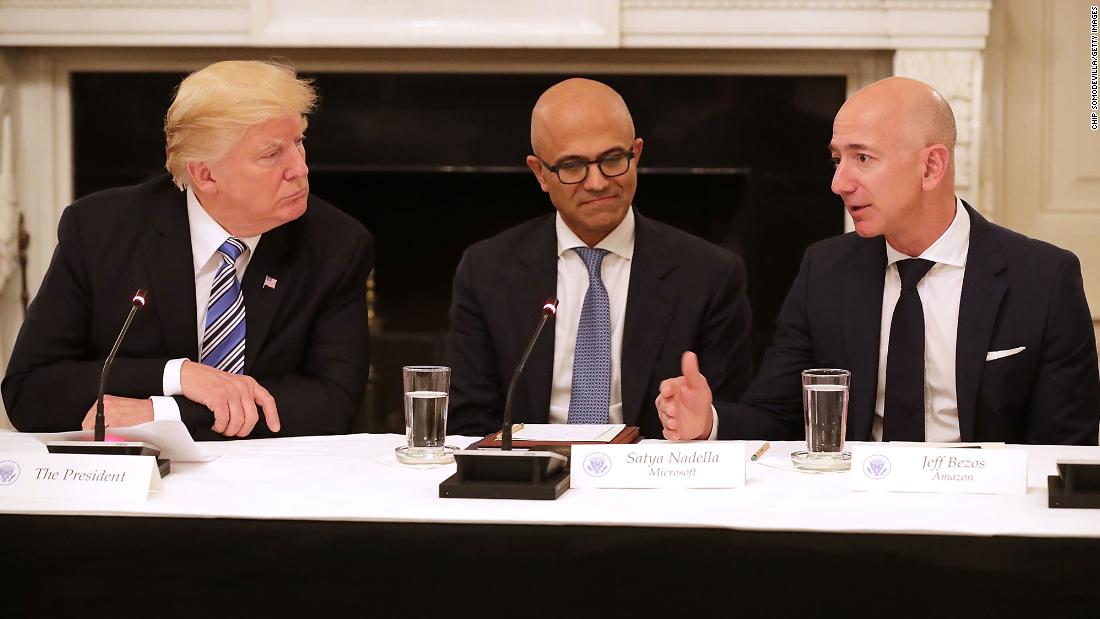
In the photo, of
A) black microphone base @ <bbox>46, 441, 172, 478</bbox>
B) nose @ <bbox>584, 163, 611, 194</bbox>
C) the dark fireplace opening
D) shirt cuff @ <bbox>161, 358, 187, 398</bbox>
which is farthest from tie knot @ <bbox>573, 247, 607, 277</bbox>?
the dark fireplace opening

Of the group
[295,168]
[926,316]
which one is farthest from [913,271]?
[295,168]

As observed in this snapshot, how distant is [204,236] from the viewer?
7.25 feet

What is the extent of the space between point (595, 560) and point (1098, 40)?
10.4 ft

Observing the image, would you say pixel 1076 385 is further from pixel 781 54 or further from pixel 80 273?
pixel 781 54

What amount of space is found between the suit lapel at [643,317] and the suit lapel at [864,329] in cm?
37

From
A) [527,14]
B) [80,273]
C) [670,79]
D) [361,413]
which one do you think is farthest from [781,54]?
[80,273]

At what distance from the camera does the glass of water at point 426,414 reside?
1.65m

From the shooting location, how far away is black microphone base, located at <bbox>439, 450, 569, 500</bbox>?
140cm

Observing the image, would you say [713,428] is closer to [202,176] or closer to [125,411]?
[125,411]

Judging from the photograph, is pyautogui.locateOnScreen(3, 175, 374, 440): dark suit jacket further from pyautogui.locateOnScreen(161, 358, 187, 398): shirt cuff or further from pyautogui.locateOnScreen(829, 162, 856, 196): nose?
pyautogui.locateOnScreen(829, 162, 856, 196): nose

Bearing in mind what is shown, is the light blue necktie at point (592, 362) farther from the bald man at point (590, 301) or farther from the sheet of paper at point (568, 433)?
the sheet of paper at point (568, 433)

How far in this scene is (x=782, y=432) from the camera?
220cm

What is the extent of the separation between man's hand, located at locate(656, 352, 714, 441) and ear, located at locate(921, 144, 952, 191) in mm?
648

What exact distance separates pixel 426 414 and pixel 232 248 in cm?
70
